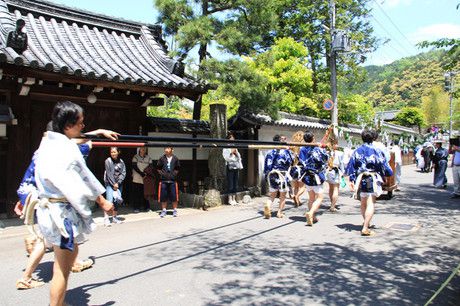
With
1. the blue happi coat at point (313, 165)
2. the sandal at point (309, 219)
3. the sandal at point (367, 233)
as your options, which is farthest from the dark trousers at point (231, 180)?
the sandal at point (367, 233)

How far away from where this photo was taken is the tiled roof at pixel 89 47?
25.7 ft

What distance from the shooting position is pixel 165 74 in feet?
32.4

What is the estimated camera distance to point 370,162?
723 cm

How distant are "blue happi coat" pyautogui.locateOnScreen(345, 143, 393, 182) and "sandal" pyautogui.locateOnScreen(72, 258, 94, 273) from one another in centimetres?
499

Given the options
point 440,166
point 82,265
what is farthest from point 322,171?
point 440,166

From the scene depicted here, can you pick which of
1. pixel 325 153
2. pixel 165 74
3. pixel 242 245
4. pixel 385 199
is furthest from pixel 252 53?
pixel 242 245

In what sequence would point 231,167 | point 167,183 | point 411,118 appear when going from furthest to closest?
point 411,118 → point 231,167 → point 167,183

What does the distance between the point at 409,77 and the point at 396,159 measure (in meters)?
81.8

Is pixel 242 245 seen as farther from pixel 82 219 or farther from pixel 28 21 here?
pixel 28 21

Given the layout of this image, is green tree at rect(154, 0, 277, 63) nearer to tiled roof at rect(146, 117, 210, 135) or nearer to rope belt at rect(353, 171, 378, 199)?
tiled roof at rect(146, 117, 210, 135)

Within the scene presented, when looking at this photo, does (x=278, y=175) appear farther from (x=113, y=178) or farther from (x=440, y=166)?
(x=440, y=166)

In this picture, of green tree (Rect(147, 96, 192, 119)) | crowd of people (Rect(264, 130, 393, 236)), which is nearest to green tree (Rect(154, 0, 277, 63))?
crowd of people (Rect(264, 130, 393, 236))

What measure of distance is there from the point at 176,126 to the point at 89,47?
123 inches

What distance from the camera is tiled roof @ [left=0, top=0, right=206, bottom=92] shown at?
784cm
